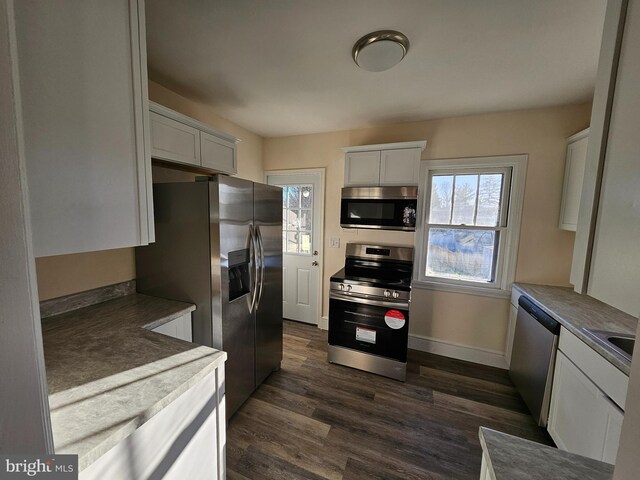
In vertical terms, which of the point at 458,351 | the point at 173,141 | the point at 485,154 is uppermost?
the point at 485,154

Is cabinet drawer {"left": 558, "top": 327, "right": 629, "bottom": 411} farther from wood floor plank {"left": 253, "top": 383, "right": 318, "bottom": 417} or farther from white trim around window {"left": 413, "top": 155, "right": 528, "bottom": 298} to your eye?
wood floor plank {"left": 253, "top": 383, "right": 318, "bottom": 417}

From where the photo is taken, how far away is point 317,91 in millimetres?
2023

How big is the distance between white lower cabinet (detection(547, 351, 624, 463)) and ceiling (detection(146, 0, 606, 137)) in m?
1.90

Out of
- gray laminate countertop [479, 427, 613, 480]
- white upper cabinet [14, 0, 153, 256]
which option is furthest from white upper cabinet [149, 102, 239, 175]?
gray laminate countertop [479, 427, 613, 480]

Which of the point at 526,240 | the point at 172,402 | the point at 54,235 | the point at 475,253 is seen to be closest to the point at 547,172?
the point at 526,240

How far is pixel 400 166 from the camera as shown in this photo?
98.3 inches

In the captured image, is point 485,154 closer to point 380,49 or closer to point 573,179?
point 573,179

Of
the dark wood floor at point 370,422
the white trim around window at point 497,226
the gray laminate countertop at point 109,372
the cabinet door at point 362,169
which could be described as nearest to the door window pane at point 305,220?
the cabinet door at point 362,169

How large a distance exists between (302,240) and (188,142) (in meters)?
1.80

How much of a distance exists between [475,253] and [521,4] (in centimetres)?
207

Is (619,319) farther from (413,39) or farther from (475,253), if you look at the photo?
(413,39)

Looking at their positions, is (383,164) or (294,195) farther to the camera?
(294,195)

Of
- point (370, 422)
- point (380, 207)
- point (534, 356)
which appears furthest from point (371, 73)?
point (370, 422)

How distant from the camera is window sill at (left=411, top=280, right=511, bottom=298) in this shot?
8.20 ft
